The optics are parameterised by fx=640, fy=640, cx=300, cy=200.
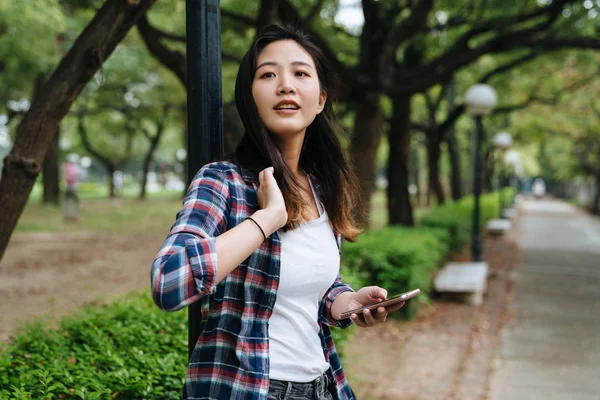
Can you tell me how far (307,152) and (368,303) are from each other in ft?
1.70

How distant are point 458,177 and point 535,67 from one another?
411 inches

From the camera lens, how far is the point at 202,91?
2031 millimetres

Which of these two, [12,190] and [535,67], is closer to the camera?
[12,190]

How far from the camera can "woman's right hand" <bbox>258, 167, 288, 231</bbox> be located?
1.59m

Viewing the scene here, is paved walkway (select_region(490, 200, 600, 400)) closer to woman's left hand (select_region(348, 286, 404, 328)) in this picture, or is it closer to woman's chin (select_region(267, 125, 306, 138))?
woman's left hand (select_region(348, 286, 404, 328))

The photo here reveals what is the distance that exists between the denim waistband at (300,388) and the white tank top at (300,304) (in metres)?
0.01

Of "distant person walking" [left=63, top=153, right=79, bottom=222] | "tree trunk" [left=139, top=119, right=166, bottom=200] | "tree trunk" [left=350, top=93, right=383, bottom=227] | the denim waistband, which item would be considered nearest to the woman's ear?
the denim waistband

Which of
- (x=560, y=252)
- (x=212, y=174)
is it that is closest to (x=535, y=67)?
(x=560, y=252)

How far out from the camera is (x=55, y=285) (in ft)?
31.7

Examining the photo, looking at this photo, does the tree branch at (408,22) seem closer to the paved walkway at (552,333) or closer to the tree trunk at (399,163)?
the tree trunk at (399,163)

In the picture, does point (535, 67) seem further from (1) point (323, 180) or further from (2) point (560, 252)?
(1) point (323, 180)

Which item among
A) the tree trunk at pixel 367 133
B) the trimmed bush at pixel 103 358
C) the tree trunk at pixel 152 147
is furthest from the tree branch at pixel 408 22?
the tree trunk at pixel 152 147

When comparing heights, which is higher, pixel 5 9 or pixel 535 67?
pixel 5 9

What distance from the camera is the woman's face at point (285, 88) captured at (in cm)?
181
